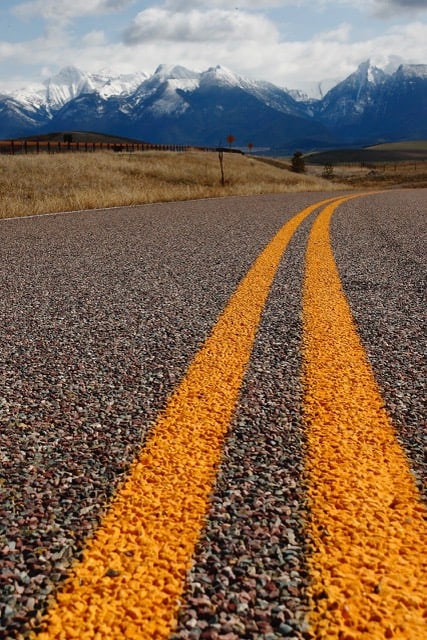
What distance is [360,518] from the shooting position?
1.12 m

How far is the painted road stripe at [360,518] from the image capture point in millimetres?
878

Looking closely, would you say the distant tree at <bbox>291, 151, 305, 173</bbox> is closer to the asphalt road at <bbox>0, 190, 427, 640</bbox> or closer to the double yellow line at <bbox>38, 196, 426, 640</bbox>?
the asphalt road at <bbox>0, 190, 427, 640</bbox>

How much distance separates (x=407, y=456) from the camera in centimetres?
139

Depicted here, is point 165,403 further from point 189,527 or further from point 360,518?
point 360,518

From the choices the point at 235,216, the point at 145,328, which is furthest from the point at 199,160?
the point at 145,328

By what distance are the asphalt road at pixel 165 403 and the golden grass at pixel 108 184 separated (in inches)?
246

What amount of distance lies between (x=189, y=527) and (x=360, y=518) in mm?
334

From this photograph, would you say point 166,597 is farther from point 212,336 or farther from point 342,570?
point 212,336

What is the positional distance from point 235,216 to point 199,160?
120ft

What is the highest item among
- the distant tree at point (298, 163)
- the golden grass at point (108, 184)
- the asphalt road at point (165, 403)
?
the distant tree at point (298, 163)

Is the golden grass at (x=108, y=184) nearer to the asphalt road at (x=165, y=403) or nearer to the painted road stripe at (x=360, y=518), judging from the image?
the asphalt road at (x=165, y=403)

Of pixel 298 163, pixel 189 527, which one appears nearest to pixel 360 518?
pixel 189 527

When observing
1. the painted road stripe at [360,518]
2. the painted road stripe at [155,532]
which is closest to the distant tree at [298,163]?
the painted road stripe at [360,518]

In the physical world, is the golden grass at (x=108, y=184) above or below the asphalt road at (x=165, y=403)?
above
